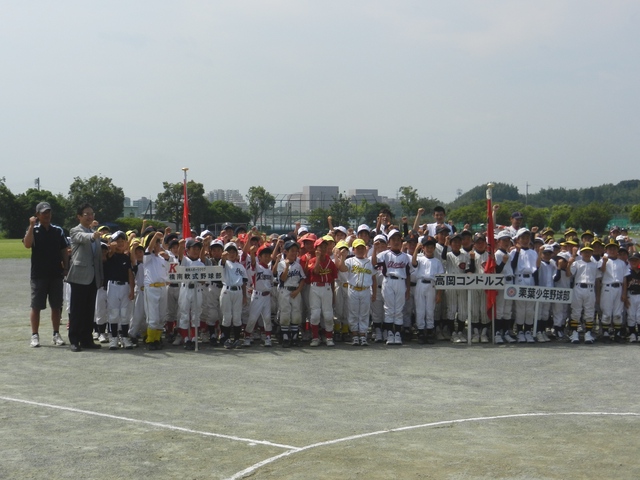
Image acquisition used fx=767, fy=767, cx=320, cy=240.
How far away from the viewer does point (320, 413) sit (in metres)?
8.59

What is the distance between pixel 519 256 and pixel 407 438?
24.9 ft

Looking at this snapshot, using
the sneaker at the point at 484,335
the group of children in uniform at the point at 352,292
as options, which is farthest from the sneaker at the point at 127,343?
the sneaker at the point at 484,335

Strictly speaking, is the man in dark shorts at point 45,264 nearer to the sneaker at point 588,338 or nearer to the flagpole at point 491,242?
the flagpole at point 491,242

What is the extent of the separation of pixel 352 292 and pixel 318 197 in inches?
1816

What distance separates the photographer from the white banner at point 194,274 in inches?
510

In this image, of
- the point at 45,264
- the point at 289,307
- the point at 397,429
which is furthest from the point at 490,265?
the point at 45,264

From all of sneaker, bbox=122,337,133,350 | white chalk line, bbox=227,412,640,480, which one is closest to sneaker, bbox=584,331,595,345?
white chalk line, bbox=227,412,640,480

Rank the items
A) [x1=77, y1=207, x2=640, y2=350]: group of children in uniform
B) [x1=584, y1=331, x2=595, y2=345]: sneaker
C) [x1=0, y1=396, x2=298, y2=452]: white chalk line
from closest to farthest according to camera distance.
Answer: [x1=0, y1=396, x2=298, y2=452]: white chalk line
[x1=77, y1=207, x2=640, y2=350]: group of children in uniform
[x1=584, y1=331, x2=595, y2=345]: sneaker

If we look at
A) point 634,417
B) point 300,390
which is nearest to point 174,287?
point 300,390

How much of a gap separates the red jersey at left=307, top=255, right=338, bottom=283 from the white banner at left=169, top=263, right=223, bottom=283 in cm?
168

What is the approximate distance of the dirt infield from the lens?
6707mm

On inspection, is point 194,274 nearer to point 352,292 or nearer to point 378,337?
point 352,292

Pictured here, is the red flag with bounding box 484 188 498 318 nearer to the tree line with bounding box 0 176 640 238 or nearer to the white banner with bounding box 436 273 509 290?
the white banner with bounding box 436 273 509 290

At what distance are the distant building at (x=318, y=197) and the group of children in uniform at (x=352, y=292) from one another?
39.3m
